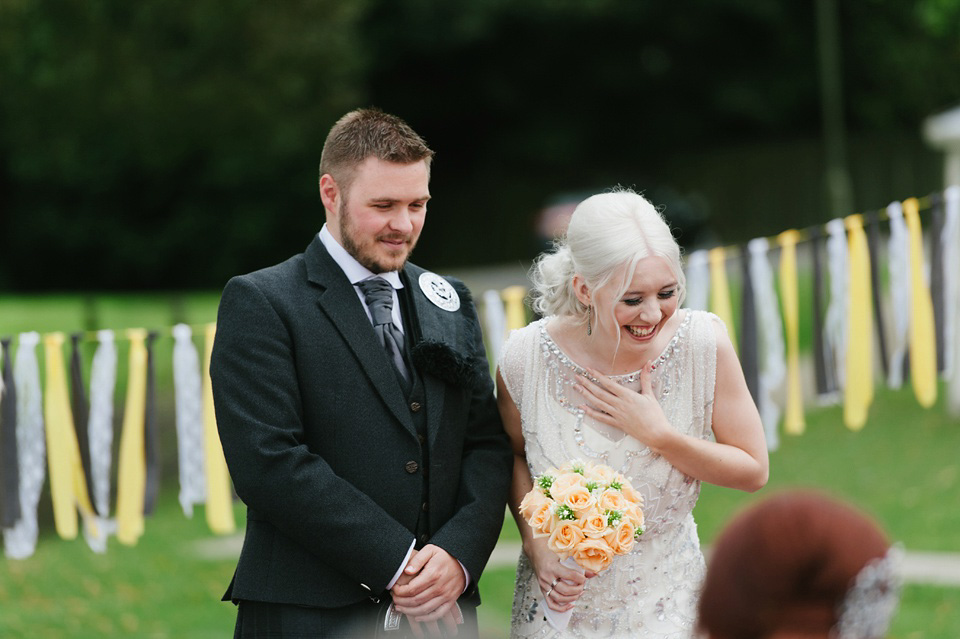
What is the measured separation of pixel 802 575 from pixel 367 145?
1.72 metres

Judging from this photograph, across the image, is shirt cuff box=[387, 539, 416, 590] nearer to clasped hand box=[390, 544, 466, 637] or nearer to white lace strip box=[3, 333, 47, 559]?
clasped hand box=[390, 544, 466, 637]

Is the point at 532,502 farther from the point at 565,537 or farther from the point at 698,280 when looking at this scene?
the point at 698,280

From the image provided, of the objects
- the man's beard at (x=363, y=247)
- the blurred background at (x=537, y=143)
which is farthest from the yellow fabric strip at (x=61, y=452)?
the blurred background at (x=537, y=143)

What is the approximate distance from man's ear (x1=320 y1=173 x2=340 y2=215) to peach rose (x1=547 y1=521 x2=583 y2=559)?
99 centimetres

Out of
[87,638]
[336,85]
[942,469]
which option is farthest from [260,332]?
[336,85]

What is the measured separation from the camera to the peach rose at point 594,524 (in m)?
3.10

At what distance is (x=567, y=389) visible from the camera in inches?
139

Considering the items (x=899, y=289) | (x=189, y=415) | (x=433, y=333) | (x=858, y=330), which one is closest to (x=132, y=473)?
(x=189, y=415)

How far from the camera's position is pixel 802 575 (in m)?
1.90

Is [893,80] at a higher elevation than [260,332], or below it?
higher

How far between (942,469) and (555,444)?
7.72 meters

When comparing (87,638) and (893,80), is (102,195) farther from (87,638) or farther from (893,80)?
(87,638)

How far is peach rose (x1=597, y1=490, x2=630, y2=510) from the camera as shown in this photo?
123 inches

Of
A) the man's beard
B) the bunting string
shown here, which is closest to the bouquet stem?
the man's beard
